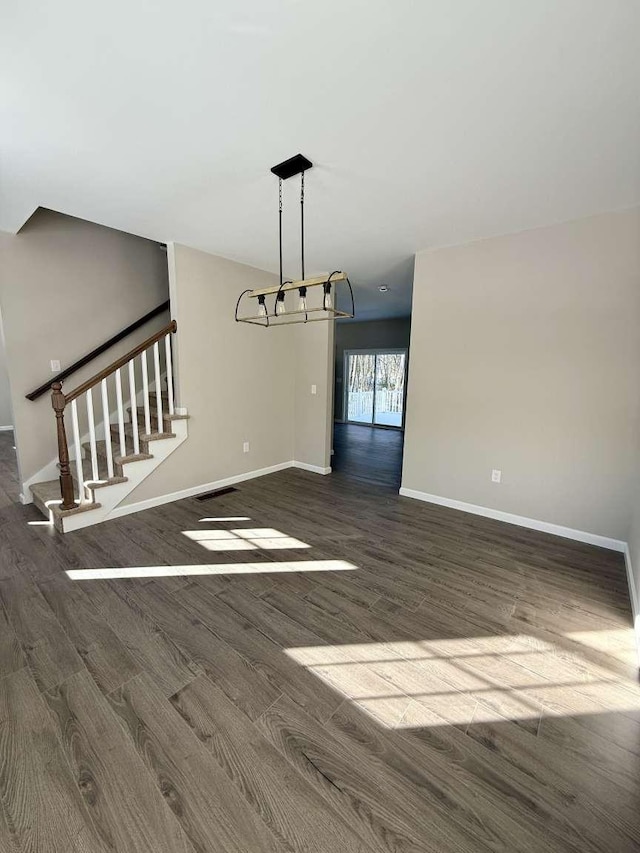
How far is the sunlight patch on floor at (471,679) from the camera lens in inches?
60.0

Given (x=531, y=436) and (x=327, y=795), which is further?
(x=531, y=436)

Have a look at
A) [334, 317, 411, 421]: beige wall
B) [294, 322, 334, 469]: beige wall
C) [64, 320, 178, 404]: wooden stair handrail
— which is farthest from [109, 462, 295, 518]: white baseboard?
[334, 317, 411, 421]: beige wall

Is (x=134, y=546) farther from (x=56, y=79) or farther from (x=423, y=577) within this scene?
(x=56, y=79)

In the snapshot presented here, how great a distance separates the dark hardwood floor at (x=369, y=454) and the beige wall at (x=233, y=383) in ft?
2.04

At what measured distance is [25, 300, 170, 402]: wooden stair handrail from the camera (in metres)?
3.63

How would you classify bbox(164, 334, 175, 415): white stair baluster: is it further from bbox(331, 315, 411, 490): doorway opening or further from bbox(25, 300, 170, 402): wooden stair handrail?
bbox(331, 315, 411, 490): doorway opening

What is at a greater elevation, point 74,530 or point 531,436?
point 531,436

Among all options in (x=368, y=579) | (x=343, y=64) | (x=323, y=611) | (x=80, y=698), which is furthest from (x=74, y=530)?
(x=343, y=64)

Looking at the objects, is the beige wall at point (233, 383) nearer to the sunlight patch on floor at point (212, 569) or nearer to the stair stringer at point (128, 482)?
the stair stringer at point (128, 482)

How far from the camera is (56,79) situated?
156 centimetres

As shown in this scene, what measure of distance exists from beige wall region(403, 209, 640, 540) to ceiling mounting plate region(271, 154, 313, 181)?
6.23 ft

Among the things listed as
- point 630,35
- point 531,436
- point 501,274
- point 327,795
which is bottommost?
point 327,795

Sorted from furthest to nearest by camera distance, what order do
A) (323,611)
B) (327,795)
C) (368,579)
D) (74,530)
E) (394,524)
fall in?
(394,524) → (74,530) → (368,579) → (323,611) → (327,795)

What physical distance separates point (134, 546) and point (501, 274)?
394 centimetres
